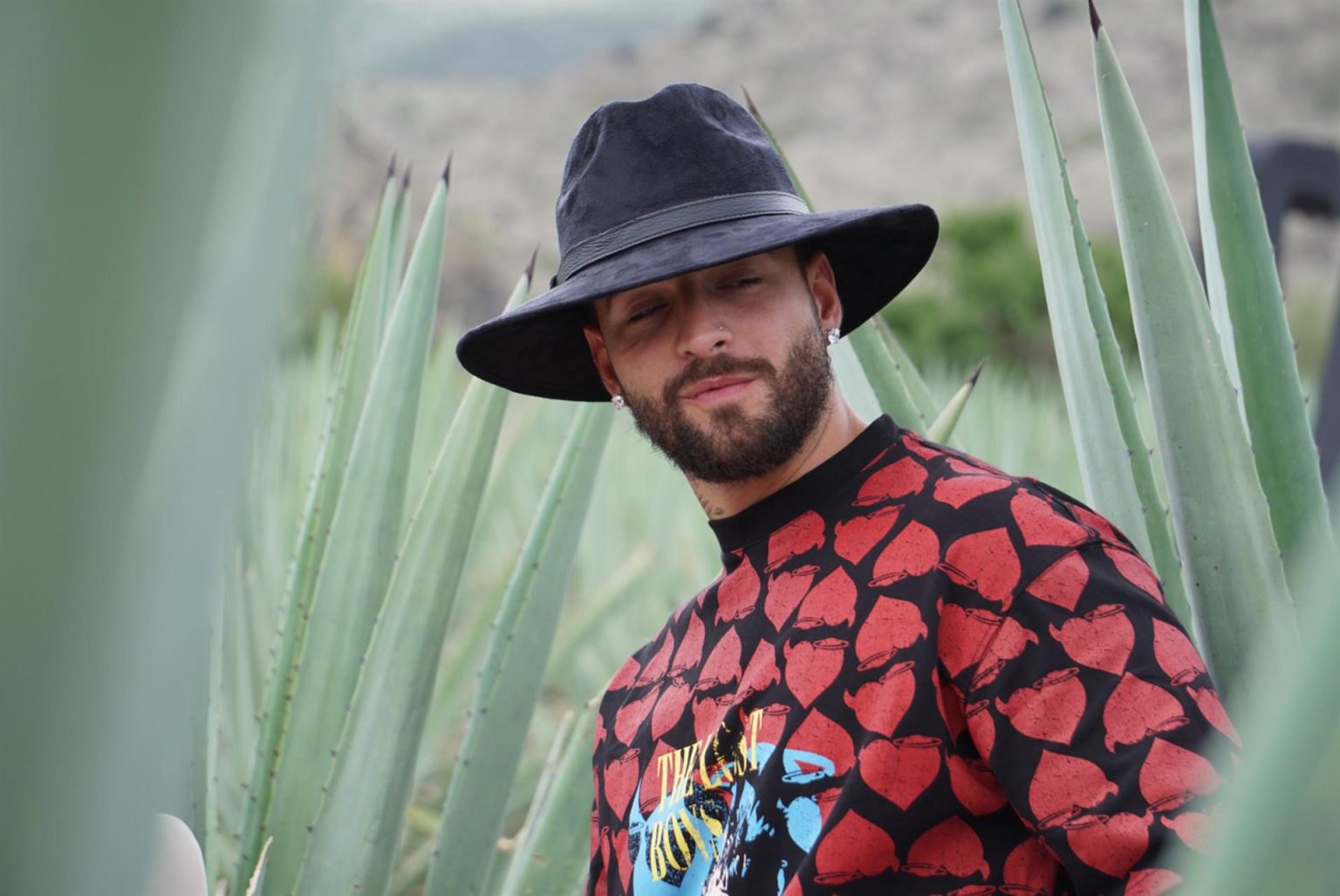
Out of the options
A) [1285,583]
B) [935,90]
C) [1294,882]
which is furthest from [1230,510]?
[935,90]

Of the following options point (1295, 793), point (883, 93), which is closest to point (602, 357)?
point (1295, 793)

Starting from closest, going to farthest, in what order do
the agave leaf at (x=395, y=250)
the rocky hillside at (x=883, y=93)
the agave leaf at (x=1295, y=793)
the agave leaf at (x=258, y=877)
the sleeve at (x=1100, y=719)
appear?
the agave leaf at (x=1295, y=793)
the sleeve at (x=1100, y=719)
the agave leaf at (x=258, y=877)
the agave leaf at (x=395, y=250)
the rocky hillside at (x=883, y=93)

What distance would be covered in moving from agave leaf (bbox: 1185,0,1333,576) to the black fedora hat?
0.91 ft

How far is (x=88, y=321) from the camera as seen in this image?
16cm

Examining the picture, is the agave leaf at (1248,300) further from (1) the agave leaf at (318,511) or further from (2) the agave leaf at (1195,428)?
(1) the agave leaf at (318,511)

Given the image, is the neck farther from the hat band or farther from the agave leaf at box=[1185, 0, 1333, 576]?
the agave leaf at box=[1185, 0, 1333, 576]

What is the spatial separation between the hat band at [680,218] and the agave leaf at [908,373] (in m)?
0.13

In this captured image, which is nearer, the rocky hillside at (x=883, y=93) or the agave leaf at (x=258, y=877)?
the agave leaf at (x=258, y=877)

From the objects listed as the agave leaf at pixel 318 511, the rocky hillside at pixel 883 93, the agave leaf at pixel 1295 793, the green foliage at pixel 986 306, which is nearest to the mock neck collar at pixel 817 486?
the agave leaf at pixel 318 511

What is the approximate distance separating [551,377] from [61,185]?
4.15 ft

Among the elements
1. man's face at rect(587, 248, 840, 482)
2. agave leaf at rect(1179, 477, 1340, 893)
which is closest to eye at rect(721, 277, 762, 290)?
man's face at rect(587, 248, 840, 482)

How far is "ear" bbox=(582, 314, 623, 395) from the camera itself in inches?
51.8

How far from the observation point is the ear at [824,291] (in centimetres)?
122

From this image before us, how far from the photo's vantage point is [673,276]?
1.06 m
